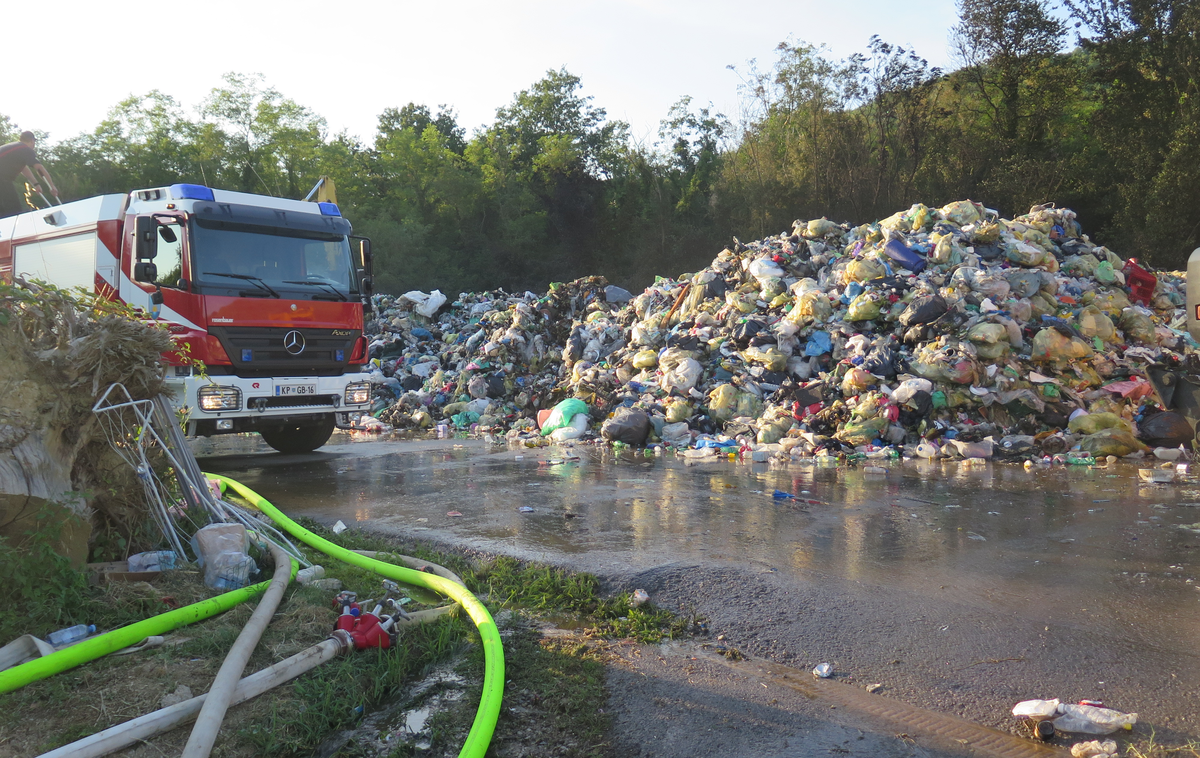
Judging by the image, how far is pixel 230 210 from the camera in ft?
24.9

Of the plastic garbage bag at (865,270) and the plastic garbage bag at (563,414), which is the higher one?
the plastic garbage bag at (865,270)

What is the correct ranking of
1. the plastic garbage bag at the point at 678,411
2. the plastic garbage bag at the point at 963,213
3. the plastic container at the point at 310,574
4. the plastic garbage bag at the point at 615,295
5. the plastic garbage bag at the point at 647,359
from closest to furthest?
the plastic container at the point at 310,574 < the plastic garbage bag at the point at 678,411 < the plastic garbage bag at the point at 647,359 < the plastic garbage bag at the point at 963,213 < the plastic garbage bag at the point at 615,295

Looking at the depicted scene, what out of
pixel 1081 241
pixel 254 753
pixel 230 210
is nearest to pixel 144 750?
pixel 254 753

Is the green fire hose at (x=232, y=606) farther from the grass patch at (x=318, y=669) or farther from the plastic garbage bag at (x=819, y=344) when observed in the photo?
the plastic garbage bag at (x=819, y=344)

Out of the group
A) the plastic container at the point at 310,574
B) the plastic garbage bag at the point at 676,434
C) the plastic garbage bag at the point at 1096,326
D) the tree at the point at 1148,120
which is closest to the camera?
the plastic container at the point at 310,574

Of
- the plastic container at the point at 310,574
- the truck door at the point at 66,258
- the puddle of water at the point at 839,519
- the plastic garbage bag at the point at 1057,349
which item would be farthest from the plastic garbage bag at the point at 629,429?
the plastic container at the point at 310,574

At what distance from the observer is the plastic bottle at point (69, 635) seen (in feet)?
9.52

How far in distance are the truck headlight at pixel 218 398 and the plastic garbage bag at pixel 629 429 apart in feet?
13.9

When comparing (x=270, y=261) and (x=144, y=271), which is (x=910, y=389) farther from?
(x=144, y=271)

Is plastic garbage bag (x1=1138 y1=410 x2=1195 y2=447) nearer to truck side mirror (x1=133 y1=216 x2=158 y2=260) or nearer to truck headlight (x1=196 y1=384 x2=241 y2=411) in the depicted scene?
truck headlight (x1=196 y1=384 x2=241 y2=411)

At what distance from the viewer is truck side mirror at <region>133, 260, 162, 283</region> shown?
7.12 m

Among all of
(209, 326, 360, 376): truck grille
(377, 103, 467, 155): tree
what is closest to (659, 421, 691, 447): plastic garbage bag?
(209, 326, 360, 376): truck grille

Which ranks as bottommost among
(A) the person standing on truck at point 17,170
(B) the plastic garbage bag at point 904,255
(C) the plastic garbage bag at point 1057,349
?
(C) the plastic garbage bag at point 1057,349

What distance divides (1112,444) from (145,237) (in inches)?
376
